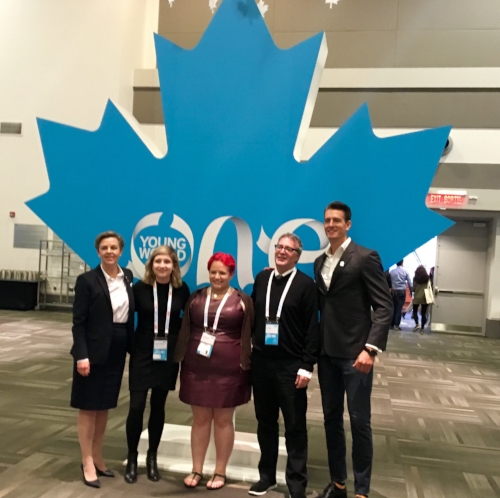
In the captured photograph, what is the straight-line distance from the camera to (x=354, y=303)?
224 cm

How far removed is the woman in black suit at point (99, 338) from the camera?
237 centimetres

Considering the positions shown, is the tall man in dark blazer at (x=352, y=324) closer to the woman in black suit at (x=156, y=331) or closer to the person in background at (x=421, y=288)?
the woman in black suit at (x=156, y=331)

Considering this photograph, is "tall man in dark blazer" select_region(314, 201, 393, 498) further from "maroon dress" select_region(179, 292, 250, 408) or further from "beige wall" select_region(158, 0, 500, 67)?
"beige wall" select_region(158, 0, 500, 67)

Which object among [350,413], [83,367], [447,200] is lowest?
[350,413]

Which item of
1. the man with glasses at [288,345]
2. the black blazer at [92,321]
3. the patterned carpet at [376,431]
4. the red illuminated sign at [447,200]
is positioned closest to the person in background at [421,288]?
the red illuminated sign at [447,200]

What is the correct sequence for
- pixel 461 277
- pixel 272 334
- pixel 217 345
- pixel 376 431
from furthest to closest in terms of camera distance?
pixel 461 277, pixel 376 431, pixel 217 345, pixel 272 334

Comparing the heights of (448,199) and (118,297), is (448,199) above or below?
above

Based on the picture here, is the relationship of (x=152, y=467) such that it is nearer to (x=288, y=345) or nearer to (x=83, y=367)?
(x=83, y=367)

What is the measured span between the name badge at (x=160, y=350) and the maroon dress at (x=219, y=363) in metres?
0.11

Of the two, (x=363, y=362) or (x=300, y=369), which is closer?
(x=363, y=362)

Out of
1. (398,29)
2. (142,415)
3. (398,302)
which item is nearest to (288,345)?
(142,415)

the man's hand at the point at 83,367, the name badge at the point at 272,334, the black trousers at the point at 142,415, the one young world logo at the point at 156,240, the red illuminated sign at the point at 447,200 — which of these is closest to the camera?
the name badge at the point at 272,334

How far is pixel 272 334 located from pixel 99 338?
805 mm

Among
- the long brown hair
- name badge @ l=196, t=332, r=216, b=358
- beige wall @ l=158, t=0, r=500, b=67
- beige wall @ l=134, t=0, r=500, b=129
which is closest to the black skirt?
name badge @ l=196, t=332, r=216, b=358
